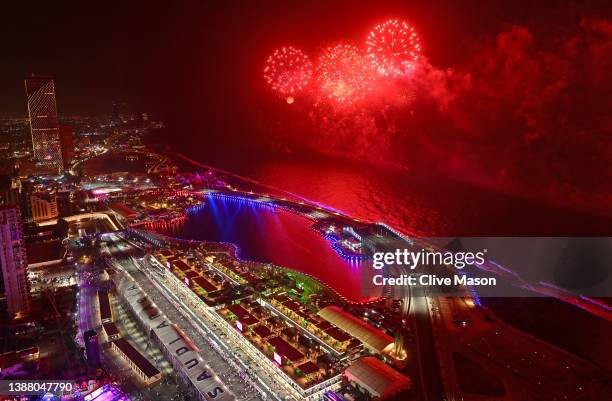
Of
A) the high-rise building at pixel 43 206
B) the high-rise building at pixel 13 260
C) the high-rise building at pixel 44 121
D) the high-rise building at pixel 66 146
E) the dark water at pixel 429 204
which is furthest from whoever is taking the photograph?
the high-rise building at pixel 66 146

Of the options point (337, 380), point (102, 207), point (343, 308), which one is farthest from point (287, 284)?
point (102, 207)

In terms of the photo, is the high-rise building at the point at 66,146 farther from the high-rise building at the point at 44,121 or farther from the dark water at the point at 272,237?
the dark water at the point at 272,237

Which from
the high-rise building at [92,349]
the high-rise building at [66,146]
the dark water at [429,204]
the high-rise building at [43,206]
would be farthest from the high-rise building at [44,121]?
the high-rise building at [92,349]

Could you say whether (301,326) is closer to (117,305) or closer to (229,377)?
(229,377)

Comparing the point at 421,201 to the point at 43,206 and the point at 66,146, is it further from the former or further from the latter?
the point at 66,146

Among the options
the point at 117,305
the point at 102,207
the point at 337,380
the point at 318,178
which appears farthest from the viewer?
the point at 318,178

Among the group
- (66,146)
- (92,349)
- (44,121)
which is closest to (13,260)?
(92,349)

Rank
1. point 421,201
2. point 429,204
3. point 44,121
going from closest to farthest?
point 429,204, point 421,201, point 44,121
